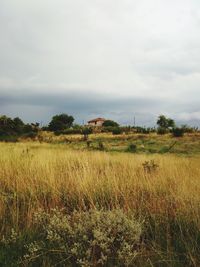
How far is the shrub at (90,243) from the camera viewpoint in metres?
3.64

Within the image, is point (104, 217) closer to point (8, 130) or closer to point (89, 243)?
point (89, 243)

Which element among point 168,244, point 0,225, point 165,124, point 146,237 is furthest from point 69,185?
point 165,124

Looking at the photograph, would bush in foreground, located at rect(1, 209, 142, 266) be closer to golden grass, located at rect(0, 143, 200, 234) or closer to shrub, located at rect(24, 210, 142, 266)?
shrub, located at rect(24, 210, 142, 266)

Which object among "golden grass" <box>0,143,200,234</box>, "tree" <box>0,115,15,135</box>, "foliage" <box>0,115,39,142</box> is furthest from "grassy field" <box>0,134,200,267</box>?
"tree" <box>0,115,15,135</box>

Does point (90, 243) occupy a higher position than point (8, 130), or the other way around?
point (8, 130)

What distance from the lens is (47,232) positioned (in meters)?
4.28

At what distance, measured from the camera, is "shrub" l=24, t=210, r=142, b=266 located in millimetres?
Answer: 3637

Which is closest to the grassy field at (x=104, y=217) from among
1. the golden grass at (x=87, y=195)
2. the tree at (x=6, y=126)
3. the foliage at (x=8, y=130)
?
the golden grass at (x=87, y=195)

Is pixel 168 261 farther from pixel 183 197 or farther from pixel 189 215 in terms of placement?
pixel 183 197

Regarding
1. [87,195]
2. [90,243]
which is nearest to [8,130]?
[87,195]

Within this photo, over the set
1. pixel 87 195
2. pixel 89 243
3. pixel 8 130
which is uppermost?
pixel 8 130

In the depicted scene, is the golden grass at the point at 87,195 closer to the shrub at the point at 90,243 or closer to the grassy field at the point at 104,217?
the grassy field at the point at 104,217

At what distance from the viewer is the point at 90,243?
12.3 ft

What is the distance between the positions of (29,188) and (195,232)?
9.37ft
